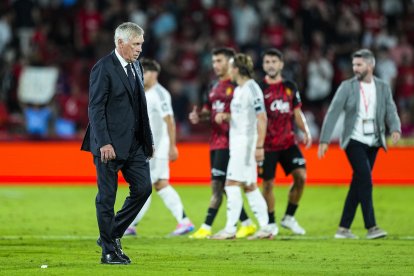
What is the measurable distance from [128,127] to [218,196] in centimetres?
391

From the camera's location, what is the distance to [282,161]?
49.4ft

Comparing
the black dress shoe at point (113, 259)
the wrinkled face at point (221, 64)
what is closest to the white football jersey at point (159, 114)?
the wrinkled face at point (221, 64)

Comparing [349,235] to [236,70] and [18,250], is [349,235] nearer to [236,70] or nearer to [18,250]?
[236,70]

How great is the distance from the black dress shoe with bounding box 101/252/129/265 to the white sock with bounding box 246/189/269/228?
138 inches

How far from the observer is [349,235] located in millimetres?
14297

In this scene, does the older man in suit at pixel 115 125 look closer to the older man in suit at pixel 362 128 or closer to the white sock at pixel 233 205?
the white sock at pixel 233 205

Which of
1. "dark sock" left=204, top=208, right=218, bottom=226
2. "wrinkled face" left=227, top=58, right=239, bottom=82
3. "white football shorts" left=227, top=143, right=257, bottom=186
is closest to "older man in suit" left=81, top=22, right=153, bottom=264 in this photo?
"white football shorts" left=227, top=143, right=257, bottom=186

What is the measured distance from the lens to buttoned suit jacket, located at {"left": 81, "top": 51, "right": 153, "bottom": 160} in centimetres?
1082

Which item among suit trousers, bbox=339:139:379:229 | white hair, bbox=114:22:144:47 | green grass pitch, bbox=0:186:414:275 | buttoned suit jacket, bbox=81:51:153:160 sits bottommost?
green grass pitch, bbox=0:186:414:275

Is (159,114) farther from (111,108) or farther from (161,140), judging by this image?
(111,108)

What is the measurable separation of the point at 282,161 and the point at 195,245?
237 cm

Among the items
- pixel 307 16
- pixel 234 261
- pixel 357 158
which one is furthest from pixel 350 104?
pixel 307 16

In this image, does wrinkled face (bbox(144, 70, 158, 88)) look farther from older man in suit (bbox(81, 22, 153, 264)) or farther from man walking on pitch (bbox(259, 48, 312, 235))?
older man in suit (bbox(81, 22, 153, 264))

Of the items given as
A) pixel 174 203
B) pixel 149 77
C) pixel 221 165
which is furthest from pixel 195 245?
pixel 149 77
